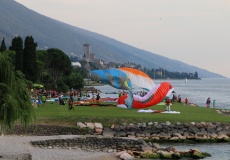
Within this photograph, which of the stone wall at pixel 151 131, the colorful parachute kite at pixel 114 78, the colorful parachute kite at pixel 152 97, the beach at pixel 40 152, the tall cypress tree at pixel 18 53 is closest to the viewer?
the beach at pixel 40 152

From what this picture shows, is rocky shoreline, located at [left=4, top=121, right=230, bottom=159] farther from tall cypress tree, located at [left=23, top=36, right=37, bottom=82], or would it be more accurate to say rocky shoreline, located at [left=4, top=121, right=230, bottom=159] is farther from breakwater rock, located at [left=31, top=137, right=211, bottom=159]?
tall cypress tree, located at [left=23, top=36, right=37, bottom=82]

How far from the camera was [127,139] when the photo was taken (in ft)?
115

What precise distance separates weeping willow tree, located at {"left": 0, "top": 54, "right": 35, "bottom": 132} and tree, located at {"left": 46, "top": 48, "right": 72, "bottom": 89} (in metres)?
89.1

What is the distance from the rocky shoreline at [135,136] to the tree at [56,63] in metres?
75.4

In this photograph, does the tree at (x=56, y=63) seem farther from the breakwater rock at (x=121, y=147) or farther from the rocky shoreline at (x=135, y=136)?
the breakwater rock at (x=121, y=147)

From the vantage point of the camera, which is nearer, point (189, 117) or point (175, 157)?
point (175, 157)

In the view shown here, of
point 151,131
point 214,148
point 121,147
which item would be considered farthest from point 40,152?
point 214,148

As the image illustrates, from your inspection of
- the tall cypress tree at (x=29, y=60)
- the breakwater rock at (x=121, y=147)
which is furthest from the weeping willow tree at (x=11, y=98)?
the tall cypress tree at (x=29, y=60)

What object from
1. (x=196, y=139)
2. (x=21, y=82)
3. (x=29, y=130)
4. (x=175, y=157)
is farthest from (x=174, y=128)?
(x=21, y=82)

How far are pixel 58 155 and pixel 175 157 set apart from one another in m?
7.66

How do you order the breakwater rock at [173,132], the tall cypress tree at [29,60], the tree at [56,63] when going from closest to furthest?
the breakwater rock at [173,132] → the tall cypress tree at [29,60] → the tree at [56,63]

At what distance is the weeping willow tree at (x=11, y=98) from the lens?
23.8 meters

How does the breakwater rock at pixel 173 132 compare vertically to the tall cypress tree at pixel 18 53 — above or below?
below

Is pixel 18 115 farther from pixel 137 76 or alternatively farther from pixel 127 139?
pixel 137 76
